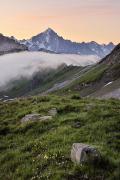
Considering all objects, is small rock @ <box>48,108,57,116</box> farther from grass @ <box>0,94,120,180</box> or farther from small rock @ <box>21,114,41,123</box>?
small rock @ <box>21,114,41,123</box>

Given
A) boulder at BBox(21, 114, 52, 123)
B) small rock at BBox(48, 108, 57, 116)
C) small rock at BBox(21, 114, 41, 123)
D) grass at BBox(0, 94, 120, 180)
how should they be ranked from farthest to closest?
small rock at BBox(48, 108, 57, 116), small rock at BBox(21, 114, 41, 123), boulder at BBox(21, 114, 52, 123), grass at BBox(0, 94, 120, 180)

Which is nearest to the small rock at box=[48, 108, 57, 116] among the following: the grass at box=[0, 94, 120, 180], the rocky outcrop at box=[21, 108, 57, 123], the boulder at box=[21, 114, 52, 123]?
the rocky outcrop at box=[21, 108, 57, 123]

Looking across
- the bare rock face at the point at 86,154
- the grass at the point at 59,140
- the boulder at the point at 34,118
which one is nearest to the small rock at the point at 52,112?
the grass at the point at 59,140

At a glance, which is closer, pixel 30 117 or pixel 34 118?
pixel 34 118

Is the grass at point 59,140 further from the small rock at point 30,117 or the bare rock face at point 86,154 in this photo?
the small rock at point 30,117

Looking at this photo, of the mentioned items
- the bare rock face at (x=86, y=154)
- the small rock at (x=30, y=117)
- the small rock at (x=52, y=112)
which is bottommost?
the small rock at (x=30, y=117)

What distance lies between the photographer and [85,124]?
23750mm

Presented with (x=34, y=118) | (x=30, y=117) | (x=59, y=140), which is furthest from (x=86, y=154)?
(x=30, y=117)

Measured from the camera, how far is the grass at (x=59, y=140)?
17.0 metres

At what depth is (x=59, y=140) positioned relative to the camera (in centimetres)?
2127

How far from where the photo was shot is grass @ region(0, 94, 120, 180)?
1705cm

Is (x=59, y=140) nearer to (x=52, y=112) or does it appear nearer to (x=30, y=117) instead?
(x=30, y=117)

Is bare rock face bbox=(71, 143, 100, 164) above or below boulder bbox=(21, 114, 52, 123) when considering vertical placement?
above

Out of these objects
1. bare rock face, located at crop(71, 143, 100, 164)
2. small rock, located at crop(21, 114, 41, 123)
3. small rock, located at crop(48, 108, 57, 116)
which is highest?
bare rock face, located at crop(71, 143, 100, 164)
